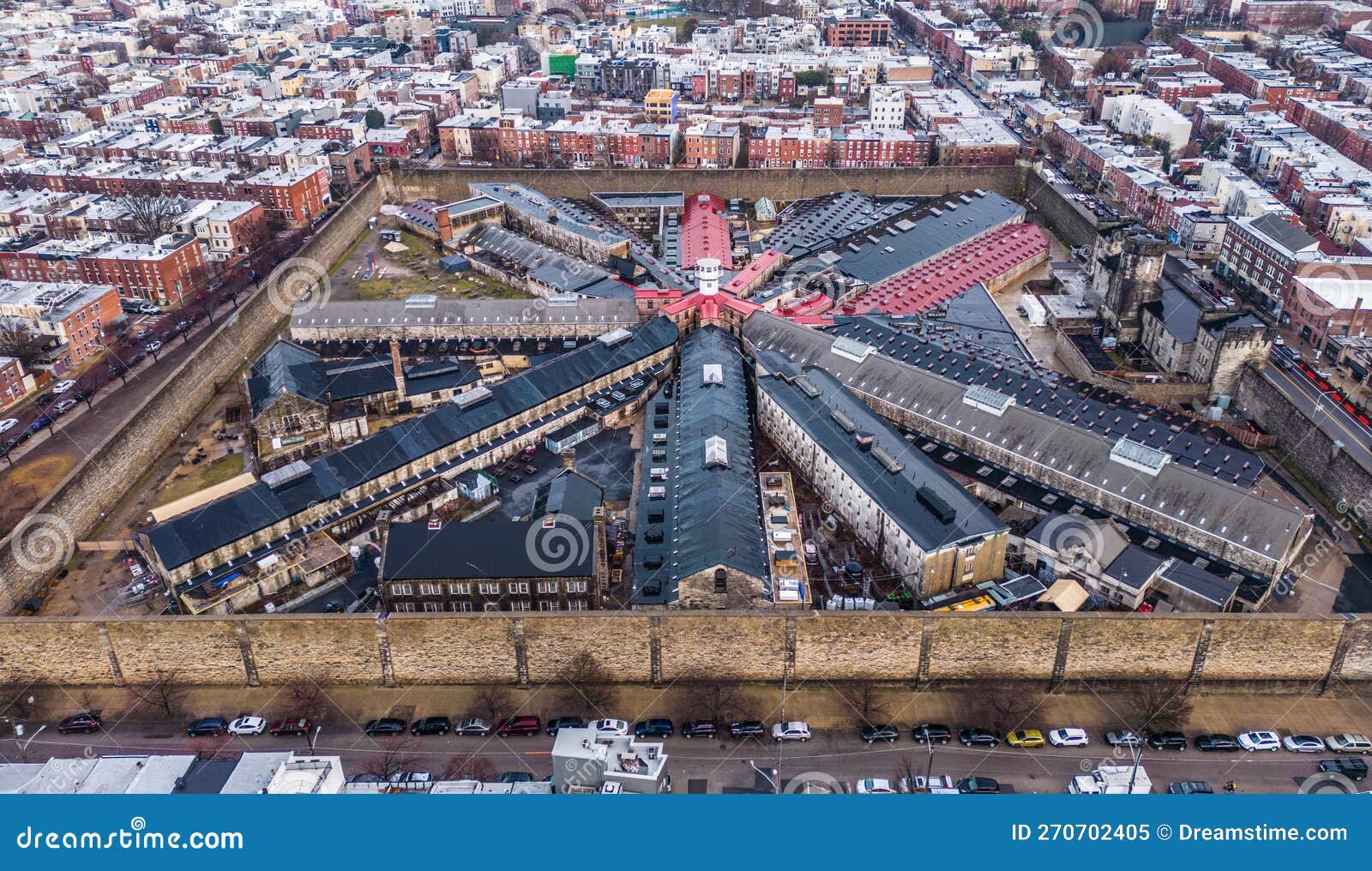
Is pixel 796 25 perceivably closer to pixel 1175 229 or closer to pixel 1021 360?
pixel 1175 229

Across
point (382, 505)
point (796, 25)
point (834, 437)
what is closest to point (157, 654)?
point (382, 505)

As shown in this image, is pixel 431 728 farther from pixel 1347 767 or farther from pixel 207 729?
pixel 1347 767

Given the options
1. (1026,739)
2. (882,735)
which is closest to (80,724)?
(882,735)

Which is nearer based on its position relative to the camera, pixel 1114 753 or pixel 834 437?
pixel 1114 753

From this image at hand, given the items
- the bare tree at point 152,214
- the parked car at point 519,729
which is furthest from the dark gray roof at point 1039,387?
the bare tree at point 152,214

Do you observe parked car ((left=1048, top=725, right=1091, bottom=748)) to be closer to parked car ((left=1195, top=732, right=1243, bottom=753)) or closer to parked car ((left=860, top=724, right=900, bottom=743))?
parked car ((left=1195, top=732, right=1243, bottom=753))

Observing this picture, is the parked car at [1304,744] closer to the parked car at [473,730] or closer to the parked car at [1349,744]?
the parked car at [1349,744]

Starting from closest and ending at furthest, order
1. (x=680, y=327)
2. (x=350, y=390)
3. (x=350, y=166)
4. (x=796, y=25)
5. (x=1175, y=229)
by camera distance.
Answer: (x=350, y=390), (x=680, y=327), (x=1175, y=229), (x=350, y=166), (x=796, y=25)
